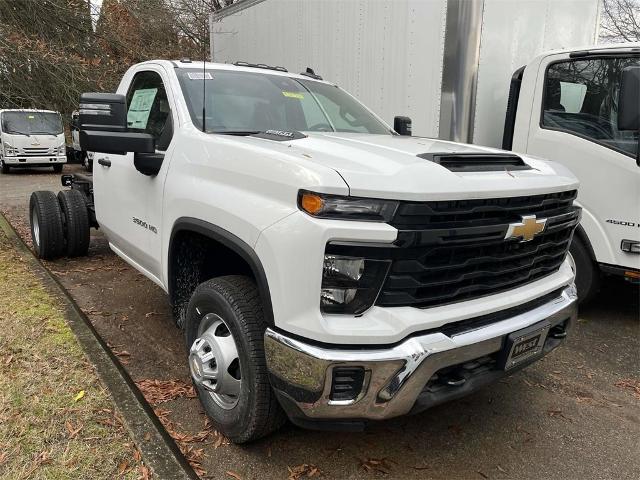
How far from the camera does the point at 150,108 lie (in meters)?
3.93

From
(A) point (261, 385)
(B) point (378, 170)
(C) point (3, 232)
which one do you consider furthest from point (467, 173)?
(C) point (3, 232)

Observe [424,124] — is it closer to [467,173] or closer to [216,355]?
[467,173]

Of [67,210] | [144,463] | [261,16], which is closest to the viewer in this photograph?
[144,463]

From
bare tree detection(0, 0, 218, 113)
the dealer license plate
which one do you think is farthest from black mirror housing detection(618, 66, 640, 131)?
bare tree detection(0, 0, 218, 113)

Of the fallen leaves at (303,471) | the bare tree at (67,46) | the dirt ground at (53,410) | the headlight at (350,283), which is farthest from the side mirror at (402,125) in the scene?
the bare tree at (67,46)

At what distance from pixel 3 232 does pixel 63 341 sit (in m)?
4.19

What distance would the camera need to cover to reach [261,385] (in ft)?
8.19

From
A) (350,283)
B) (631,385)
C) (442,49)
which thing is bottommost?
(631,385)

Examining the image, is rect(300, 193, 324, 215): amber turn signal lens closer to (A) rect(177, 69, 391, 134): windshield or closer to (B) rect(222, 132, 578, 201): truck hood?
(B) rect(222, 132, 578, 201): truck hood

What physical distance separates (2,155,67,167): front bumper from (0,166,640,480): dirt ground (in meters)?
15.0

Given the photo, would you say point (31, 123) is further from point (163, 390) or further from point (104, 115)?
point (163, 390)

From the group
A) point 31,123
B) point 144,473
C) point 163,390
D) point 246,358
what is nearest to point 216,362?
point 246,358

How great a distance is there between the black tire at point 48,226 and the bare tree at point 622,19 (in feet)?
79.7

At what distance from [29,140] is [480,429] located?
1808cm
